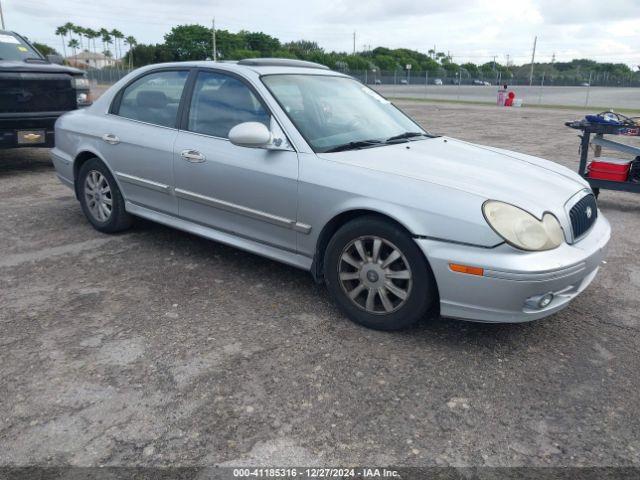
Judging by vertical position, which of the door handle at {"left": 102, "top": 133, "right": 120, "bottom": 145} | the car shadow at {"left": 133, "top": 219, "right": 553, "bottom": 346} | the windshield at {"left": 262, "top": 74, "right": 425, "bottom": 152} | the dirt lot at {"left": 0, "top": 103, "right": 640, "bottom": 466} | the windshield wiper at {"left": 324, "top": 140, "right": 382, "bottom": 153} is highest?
the windshield at {"left": 262, "top": 74, "right": 425, "bottom": 152}

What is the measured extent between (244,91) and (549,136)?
451 inches

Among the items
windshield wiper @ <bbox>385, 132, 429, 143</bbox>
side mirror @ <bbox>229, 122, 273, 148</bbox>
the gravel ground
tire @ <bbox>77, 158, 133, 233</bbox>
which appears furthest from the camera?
the gravel ground

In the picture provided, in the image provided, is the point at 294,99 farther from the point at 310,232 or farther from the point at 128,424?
the point at 128,424

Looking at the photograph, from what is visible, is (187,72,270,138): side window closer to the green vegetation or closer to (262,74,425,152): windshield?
(262,74,425,152): windshield

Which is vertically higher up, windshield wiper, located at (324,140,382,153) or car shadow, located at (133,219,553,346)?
windshield wiper, located at (324,140,382,153)

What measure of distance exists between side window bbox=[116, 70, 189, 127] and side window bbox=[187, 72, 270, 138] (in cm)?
21

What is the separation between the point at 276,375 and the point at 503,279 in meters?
1.27

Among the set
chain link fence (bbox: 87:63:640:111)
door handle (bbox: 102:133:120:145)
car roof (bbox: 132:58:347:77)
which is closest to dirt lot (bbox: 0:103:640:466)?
door handle (bbox: 102:133:120:145)

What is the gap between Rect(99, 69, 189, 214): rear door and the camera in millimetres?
4328

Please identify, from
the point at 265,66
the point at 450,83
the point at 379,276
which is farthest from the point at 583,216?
the point at 450,83

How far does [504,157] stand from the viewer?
3963 millimetres

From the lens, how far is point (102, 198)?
4988mm

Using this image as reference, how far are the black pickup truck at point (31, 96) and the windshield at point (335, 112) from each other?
4.89 metres

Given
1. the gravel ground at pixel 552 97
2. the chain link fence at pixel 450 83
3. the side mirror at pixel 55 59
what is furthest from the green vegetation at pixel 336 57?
the side mirror at pixel 55 59
